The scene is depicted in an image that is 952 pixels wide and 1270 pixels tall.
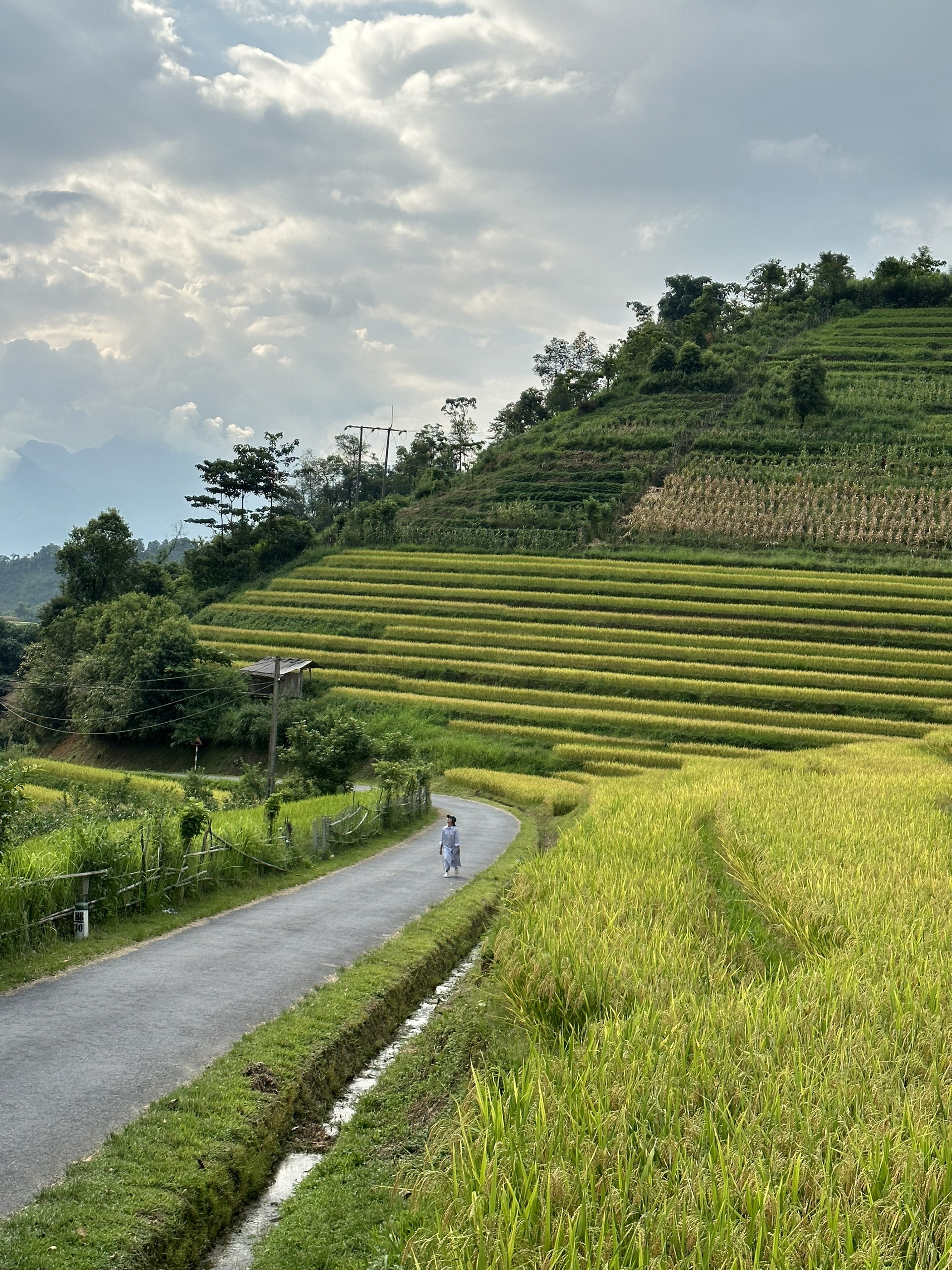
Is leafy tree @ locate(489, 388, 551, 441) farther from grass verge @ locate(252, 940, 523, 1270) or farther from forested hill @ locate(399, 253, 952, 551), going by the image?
grass verge @ locate(252, 940, 523, 1270)

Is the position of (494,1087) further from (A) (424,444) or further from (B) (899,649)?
(A) (424,444)

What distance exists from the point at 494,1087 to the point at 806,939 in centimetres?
390

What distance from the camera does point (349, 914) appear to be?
1535 cm

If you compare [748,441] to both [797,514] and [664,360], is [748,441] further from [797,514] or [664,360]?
[664,360]

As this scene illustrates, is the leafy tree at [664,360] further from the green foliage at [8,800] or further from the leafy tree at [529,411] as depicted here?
the green foliage at [8,800]

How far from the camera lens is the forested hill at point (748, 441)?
6406 cm

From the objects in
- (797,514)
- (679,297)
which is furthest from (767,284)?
(797,514)

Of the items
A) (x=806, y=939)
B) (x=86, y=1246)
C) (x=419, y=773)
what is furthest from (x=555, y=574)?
(x=86, y=1246)

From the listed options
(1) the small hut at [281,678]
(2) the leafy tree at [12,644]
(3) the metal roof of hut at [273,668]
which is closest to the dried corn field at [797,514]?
(3) the metal roof of hut at [273,668]

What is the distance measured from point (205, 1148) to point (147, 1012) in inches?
116

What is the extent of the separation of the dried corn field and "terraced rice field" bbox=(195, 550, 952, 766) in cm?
663

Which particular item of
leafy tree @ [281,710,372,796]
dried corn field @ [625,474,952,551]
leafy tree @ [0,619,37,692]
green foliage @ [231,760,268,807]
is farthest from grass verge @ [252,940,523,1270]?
leafy tree @ [0,619,37,692]

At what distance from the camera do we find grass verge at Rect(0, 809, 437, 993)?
11.1 metres

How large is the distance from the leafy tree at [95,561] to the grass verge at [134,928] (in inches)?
1940
